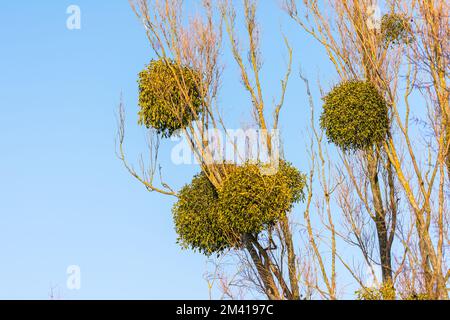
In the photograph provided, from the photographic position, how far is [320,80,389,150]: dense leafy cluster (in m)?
13.3

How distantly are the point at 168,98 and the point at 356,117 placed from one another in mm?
3726

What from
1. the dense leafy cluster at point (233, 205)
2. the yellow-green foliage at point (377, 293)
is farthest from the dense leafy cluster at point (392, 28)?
the yellow-green foliage at point (377, 293)

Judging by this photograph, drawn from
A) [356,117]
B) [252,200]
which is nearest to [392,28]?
[356,117]

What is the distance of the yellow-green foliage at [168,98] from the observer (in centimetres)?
1409

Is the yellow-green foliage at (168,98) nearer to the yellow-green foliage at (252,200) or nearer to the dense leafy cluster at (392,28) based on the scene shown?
the yellow-green foliage at (252,200)

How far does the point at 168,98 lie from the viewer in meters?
14.2

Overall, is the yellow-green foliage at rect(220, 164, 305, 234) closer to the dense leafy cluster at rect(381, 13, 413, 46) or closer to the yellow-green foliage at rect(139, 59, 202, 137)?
the yellow-green foliage at rect(139, 59, 202, 137)

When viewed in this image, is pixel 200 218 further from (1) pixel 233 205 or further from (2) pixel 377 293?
(2) pixel 377 293

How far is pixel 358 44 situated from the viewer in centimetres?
1374

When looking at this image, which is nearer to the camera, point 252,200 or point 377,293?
point 377,293

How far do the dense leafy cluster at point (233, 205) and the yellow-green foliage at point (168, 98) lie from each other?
1273 mm
